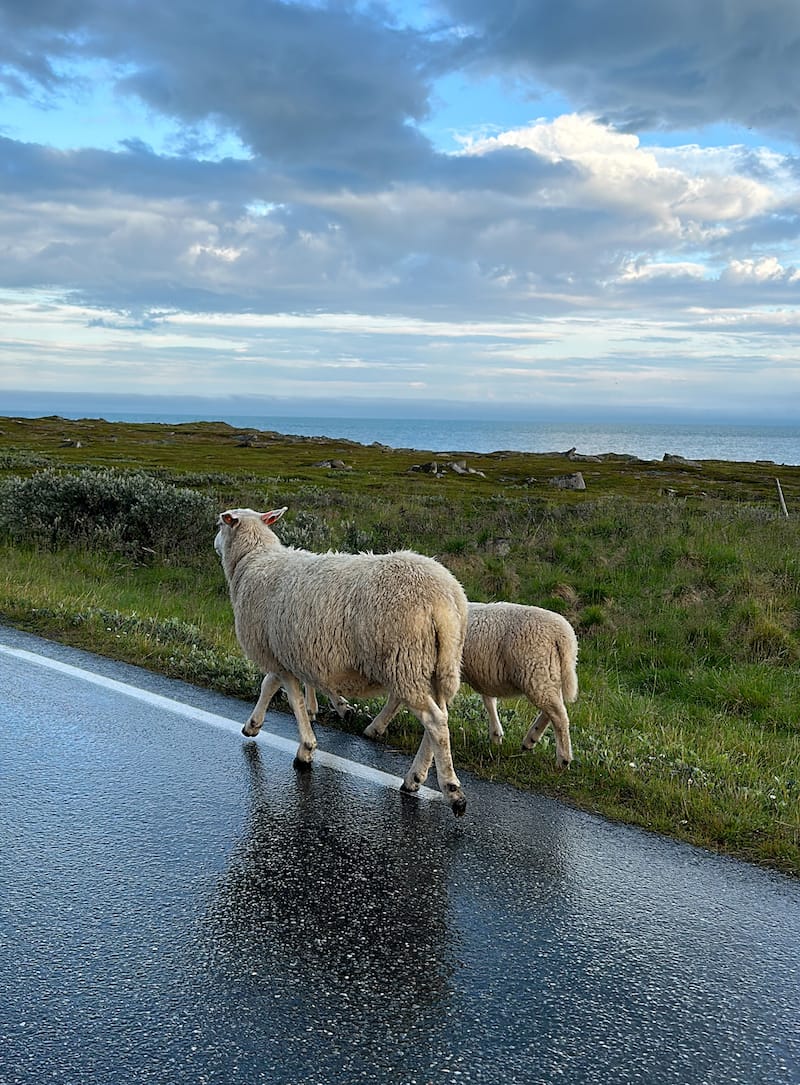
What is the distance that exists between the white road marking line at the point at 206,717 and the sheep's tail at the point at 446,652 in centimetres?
61

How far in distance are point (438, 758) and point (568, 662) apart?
184 cm

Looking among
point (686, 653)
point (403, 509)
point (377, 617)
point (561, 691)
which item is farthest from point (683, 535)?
point (377, 617)

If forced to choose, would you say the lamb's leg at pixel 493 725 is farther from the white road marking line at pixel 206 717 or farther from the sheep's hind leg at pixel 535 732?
the white road marking line at pixel 206 717

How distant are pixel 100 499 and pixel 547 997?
15.7m

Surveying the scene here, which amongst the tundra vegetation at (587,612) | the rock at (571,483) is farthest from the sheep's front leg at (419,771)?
the rock at (571,483)

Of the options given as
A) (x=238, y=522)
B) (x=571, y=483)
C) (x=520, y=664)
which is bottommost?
(x=571, y=483)

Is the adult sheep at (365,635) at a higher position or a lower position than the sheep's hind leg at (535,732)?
higher

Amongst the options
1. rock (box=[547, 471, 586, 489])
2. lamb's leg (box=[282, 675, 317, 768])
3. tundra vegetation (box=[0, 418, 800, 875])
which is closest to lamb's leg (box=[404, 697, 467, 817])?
tundra vegetation (box=[0, 418, 800, 875])

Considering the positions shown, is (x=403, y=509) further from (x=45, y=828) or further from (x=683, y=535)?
(x=45, y=828)

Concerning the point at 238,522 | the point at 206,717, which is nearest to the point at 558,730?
the point at 206,717

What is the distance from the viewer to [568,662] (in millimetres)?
6738

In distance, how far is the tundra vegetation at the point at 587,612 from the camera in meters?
5.76

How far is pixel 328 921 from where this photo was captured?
12.7 ft

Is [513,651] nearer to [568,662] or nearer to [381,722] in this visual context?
[568,662]
